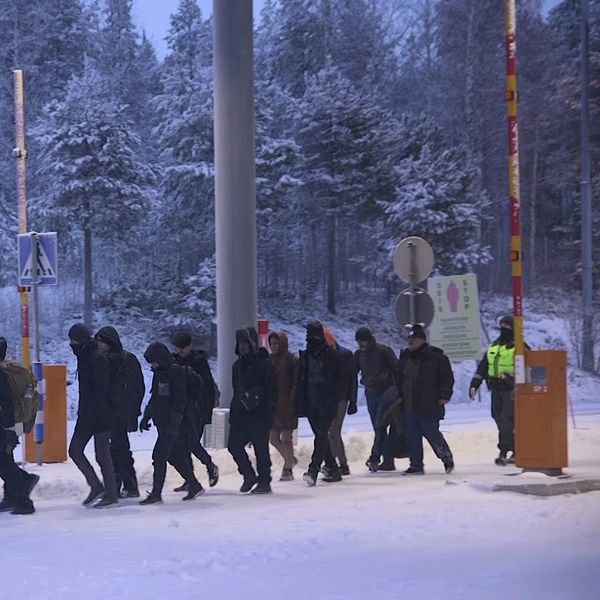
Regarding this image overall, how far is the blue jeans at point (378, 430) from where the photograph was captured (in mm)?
13289

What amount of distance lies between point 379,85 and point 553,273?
11.0 m

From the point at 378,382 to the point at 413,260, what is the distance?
1666 mm

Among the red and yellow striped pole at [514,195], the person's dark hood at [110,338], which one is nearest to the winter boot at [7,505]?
the person's dark hood at [110,338]

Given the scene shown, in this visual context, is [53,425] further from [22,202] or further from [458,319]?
[458,319]

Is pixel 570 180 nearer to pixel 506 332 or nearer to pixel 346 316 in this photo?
pixel 346 316

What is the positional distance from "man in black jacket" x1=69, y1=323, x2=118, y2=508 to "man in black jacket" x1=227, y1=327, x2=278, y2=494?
4.64 ft

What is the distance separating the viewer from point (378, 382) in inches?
524

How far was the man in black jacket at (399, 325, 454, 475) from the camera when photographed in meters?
12.5

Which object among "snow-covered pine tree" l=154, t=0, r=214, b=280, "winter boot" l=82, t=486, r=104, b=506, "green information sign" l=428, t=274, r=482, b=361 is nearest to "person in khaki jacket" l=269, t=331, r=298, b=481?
"winter boot" l=82, t=486, r=104, b=506

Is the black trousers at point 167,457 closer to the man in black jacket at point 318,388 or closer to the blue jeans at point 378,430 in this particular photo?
the man in black jacket at point 318,388

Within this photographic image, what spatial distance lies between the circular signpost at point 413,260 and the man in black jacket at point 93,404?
4573 mm

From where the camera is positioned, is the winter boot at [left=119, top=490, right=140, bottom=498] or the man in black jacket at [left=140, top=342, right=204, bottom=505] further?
the winter boot at [left=119, top=490, right=140, bottom=498]

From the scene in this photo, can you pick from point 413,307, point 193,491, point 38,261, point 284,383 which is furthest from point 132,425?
point 413,307

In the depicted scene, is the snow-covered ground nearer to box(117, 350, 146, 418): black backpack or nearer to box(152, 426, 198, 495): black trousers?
box(152, 426, 198, 495): black trousers
